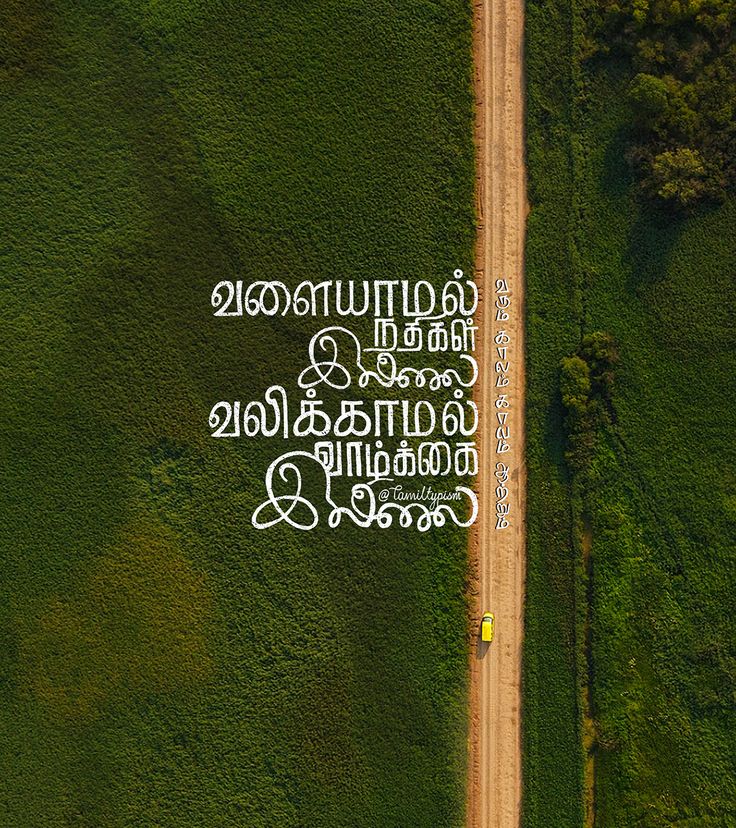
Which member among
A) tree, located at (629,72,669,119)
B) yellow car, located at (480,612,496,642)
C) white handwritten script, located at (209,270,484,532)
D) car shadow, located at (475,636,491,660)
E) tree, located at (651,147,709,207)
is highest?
tree, located at (629,72,669,119)

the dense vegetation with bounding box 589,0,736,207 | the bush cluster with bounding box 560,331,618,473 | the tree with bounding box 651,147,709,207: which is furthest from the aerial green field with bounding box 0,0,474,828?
the tree with bounding box 651,147,709,207

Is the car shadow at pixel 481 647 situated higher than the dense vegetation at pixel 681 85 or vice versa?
the dense vegetation at pixel 681 85

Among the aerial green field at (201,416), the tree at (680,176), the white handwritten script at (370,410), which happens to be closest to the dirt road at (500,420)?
the white handwritten script at (370,410)

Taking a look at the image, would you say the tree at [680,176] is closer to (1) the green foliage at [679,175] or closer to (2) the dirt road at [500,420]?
(1) the green foliage at [679,175]

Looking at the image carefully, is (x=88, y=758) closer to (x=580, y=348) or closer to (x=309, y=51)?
(x=580, y=348)

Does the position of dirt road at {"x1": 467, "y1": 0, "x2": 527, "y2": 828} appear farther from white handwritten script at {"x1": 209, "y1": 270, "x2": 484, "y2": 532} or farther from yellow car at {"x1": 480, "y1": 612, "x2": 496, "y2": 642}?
white handwritten script at {"x1": 209, "y1": 270, "x2": 484, "y2": 532}

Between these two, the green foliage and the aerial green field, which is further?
the green foliage
